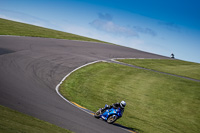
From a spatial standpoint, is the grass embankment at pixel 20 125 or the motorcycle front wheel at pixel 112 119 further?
the motorcycle front wheel at pixel 112 119

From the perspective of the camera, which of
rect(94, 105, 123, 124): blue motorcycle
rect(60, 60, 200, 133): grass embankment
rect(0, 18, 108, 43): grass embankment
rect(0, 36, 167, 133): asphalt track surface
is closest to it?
rect(0, 36, 167, 133): asphalt track surface

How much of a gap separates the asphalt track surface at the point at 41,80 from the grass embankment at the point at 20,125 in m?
1.01

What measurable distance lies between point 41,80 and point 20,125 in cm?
1009

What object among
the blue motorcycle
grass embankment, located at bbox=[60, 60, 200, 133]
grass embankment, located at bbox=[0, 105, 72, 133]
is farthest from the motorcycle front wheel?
grass embankment, located at bbox=[0, 105, 72, 133]

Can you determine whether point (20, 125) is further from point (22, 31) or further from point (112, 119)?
point (22, 31)

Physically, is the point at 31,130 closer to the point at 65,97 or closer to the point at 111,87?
the point at 65,97

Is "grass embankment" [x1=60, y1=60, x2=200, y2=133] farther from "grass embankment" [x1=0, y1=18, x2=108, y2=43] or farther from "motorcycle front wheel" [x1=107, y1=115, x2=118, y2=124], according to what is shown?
"grass embankment" [x1=0, y1=18, x2=108, y2=43]

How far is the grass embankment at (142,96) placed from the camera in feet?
47.9

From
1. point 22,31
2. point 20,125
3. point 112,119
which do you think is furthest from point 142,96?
point 22,31

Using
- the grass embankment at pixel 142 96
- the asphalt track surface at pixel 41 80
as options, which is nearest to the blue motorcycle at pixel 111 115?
the asphalt track surface at pixel 41 80

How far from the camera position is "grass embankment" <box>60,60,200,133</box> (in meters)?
14.6

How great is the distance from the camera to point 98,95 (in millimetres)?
17469

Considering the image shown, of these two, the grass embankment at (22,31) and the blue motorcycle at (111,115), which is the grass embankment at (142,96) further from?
the grass embankment at (22,31)

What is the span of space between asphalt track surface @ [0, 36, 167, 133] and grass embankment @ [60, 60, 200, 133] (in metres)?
1.69
